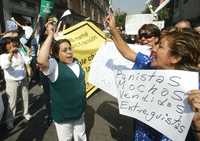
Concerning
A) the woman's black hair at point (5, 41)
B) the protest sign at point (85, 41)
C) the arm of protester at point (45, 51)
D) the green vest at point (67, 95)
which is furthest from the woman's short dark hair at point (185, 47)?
the protest sign at point (85, 41)

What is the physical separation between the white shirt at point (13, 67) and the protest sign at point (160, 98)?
3554 mm

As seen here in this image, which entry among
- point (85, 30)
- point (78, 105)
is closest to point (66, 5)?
point (85, 30)

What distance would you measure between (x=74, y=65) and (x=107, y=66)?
4.70ft

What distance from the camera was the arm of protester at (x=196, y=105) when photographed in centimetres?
220

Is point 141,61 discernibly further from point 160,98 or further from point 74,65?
point 74,65

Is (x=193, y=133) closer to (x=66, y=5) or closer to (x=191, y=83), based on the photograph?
(x=191, y=83)

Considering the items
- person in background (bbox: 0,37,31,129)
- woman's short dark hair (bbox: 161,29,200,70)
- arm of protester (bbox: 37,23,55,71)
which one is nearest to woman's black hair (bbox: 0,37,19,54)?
person in background (bbox: 0,37,31,129)

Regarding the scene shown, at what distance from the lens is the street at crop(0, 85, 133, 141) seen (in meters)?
6.06

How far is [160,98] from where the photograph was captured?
105 inches

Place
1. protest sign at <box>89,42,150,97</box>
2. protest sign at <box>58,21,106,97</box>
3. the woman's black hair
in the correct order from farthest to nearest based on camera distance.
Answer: protest sign at <box>58,21,106,97</box> → the woman's black hair → protest sign at <box>89,42,150,97</box>

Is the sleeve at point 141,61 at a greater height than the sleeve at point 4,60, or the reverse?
the sleeve at point 141,61

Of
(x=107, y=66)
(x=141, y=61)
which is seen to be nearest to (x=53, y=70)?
(x=141, y=61)

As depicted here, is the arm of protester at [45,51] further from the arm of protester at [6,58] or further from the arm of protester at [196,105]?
the arm of protester at [6,58]

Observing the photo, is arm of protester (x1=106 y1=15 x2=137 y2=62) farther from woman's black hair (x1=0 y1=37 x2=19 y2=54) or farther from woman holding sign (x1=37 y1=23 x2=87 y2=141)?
woman's black hair (x1=0 y1=37 x2=19 y2=54)
